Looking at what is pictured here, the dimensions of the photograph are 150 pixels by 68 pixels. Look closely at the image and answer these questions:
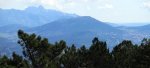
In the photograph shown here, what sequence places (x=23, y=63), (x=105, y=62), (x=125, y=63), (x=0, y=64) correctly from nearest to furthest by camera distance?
(x=0, y=64) → (x=23, y=63) → (x=125, y=63) → (x=105, y=62)

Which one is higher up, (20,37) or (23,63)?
(20,37)

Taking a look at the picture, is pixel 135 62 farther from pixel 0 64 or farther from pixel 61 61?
pixel 0 64

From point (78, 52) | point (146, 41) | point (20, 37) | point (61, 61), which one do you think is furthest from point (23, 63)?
point (146, 41)

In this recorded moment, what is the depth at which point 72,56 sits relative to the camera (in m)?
59.3

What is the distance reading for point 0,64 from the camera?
47781 mm

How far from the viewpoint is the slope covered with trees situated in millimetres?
52719

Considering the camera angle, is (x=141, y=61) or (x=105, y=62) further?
(x=105, y=62)

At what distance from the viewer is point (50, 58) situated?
57219 mm

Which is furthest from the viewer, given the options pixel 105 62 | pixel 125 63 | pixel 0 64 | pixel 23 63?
pixel 105 62

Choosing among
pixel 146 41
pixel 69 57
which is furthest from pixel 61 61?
pixel 146 41

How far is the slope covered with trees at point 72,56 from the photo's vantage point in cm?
5272

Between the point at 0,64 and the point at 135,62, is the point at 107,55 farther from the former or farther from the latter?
the point at 0,64

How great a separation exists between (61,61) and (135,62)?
467 inches

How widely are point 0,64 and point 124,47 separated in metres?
22.4
